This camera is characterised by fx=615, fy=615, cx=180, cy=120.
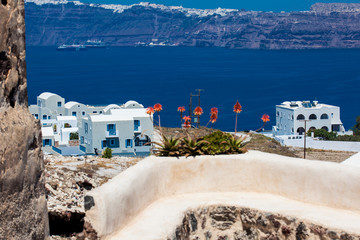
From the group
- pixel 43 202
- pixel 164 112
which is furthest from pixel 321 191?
pixel 164 112

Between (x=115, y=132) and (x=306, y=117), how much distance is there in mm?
38328

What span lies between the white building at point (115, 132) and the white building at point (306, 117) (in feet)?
108

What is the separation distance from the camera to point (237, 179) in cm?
909

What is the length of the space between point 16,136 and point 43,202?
79cm

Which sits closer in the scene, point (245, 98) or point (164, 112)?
point (164, 112)

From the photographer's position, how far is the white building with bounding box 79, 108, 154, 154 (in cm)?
6481

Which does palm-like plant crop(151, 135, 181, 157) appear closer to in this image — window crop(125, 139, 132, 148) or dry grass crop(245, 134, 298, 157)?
dry grass crop(245, 134, 298, 157)

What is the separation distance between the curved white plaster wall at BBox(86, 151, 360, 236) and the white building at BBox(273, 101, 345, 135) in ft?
276

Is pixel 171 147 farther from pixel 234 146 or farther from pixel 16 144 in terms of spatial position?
pixel 16 144

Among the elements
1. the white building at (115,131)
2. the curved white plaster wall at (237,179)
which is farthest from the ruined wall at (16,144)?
the white building at (115,131)

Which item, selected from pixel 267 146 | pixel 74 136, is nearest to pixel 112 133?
pixel 74 136

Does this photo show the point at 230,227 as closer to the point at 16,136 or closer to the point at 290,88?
the point at 16,136

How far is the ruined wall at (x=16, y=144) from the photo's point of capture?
5004 mm

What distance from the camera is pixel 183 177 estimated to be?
29.3 ft
